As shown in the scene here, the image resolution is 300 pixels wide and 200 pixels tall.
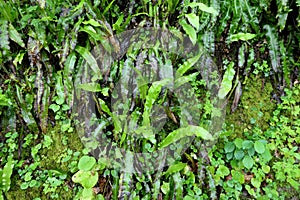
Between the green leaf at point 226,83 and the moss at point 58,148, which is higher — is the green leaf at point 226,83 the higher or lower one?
the higher one

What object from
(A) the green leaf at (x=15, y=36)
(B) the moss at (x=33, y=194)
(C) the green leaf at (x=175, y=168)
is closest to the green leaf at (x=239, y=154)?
(C) the green leaf at (x=175, y=168)

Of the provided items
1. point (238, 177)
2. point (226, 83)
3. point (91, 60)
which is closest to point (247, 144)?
point (238, 177)

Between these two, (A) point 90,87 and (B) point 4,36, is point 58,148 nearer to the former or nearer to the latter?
(A) point 90,87

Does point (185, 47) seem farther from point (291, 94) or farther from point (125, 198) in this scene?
point (125, 198)

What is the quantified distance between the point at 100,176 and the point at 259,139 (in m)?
1.65

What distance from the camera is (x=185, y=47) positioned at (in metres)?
3.27

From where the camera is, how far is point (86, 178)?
267cm

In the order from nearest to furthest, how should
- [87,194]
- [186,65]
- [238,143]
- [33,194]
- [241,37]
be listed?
[87,194]
[33,194]
[238,143]
[186,65]
[241,37]

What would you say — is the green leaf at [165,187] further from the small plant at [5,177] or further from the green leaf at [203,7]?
the green leaf at [203,7]

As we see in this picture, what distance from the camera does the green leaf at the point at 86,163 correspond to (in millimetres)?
2744

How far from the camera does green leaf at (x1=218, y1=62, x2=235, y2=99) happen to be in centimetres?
309

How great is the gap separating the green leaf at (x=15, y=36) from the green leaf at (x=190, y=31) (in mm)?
1693

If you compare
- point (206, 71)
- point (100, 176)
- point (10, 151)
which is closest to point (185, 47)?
point (206, 71)

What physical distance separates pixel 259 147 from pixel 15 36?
2.72 meters
